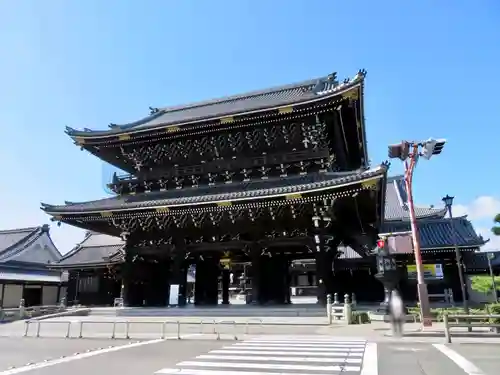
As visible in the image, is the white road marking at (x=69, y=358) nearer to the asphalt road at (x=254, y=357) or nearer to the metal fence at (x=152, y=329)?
the asphalt road at (x=254, y=357)

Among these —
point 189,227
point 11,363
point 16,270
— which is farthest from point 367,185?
point 16,270

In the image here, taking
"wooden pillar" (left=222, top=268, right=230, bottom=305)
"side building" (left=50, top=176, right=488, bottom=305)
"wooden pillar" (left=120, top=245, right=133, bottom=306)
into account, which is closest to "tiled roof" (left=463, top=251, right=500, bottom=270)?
"side building" (left=50, top=176, right=488, bottom=305)

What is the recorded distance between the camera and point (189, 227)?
22.5 m

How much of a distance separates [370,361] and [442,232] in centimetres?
1970

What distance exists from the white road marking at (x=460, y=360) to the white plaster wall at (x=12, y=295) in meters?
33.2

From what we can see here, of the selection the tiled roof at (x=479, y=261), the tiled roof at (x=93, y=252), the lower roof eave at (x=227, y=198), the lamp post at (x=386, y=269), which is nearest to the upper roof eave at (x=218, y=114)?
the lower roof eave at (x=227, y=198)

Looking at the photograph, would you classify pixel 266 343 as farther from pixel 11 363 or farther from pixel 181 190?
pixel 181 190

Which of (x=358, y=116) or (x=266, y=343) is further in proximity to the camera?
(x=358, y=116)

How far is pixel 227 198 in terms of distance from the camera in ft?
63.3

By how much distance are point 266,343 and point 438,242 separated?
54.9 feet

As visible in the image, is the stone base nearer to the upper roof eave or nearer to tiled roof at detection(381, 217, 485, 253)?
tiled roof at detection(381, 217, 485, 253)

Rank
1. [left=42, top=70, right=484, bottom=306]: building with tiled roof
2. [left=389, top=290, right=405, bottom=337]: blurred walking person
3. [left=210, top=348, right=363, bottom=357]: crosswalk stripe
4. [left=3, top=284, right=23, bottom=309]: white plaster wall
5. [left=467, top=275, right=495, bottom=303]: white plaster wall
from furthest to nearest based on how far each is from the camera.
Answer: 1. [left=3, top=284, right=23, bottom=309]: white plaster wall
2. [left=467, top=275, right=495, bottom=303]: white plaster wall
3. [left=42, top=70, right=484, bottom=306]: building with tiled roof
4. [left=210, top=348, right=363, bottom=357]: crosswalk stripe
5. [left=389, top=290, right=405, bottom=337]: blurred walking person

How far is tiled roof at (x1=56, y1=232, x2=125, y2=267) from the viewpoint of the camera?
101 feet

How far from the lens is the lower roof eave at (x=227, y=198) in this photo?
1700cm
